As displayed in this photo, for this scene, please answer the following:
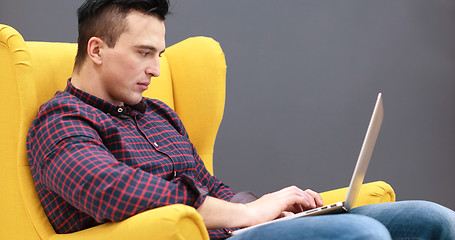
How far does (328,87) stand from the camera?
Result: 2.73 metres

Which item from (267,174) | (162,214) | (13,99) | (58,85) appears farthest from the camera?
(267,174)

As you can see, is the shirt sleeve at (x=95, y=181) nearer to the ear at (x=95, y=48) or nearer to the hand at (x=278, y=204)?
the hand at (x=278, y=204)

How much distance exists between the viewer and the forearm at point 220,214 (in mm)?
1215

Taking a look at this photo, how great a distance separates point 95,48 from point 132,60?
0.10 meters

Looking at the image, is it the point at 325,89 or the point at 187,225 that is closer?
the point at 187,225

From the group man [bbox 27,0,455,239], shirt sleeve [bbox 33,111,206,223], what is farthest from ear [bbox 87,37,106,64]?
shirt sleeve [bbox 33,111,206,223]

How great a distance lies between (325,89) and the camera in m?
2.73

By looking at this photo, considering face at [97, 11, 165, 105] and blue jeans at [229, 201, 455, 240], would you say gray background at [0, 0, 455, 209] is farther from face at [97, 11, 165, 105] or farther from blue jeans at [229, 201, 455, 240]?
blue jeans at [229, 201, 455, 240]

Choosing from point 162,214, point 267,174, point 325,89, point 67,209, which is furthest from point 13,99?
point 325,89

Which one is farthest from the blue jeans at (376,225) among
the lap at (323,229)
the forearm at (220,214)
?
the forearm at (220,214)

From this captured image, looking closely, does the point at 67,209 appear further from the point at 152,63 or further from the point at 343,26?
the point at 343,26

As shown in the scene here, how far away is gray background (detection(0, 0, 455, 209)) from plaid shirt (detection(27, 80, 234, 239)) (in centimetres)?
102

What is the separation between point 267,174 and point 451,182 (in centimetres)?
108

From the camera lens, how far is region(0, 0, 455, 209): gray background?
258 cm
